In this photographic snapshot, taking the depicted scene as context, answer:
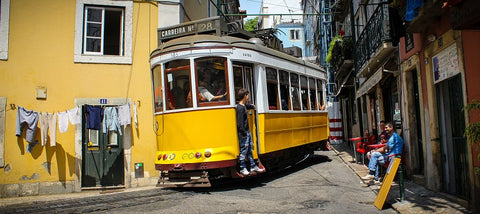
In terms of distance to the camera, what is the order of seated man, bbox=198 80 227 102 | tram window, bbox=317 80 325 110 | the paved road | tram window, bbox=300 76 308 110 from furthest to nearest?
1. tram window, bbox=317 80 325 110
2. tram window, bbox=300 76 308 110
3. seated man, bbox=198 80 227 102
4. the paved road

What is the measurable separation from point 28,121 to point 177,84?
4077 millimetres

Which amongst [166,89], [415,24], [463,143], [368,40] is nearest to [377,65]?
[368,40]

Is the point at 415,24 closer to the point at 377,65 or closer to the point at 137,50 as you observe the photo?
the point at 377,65

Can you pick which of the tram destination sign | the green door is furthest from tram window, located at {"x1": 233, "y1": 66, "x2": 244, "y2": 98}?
the green door

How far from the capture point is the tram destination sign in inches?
327

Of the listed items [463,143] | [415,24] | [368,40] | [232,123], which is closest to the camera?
[463,143]

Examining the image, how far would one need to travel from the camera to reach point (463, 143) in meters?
6.25

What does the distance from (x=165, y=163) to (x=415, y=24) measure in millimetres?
5448

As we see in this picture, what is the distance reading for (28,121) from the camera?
29.3 ft

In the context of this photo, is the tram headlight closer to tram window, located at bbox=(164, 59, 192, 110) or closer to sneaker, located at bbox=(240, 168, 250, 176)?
sneaker, located at bbox=(240, 168, 250, 176)

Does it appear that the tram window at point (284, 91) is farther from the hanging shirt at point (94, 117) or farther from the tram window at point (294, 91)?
the hanging shirt at point (94, 117)

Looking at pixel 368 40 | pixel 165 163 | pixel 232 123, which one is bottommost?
pixel 165 163

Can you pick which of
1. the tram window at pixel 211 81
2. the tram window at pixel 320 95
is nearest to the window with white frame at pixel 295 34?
the tram window at pixel 320 95

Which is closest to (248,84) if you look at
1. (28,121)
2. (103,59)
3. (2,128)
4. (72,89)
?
(103,59)
